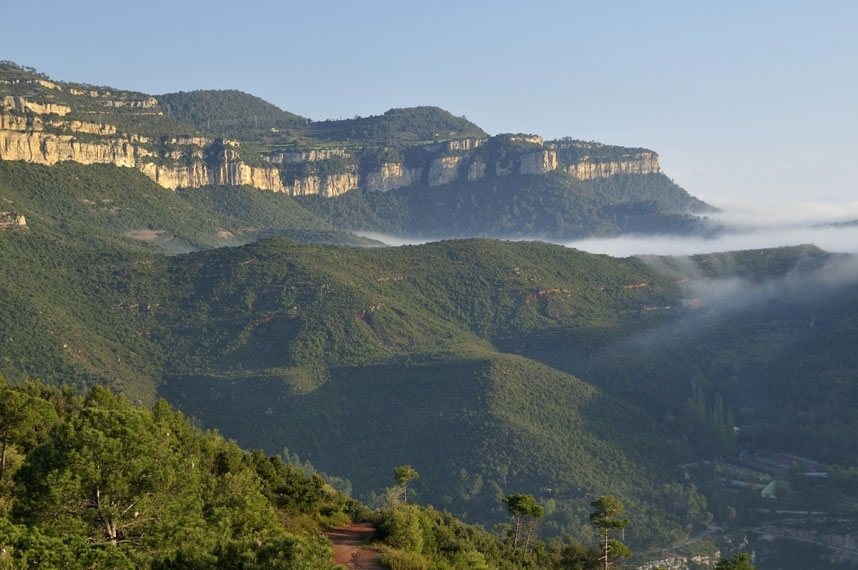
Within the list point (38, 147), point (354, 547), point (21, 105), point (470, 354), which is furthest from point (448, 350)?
point (354, 547)

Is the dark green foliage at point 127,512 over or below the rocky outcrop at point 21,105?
below

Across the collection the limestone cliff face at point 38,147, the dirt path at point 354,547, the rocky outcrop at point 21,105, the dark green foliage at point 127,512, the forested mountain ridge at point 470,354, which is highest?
the rocky outcrop at point 21,105

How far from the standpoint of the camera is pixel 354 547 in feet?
148

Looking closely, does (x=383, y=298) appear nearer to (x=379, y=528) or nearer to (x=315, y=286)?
(x=315, y=286)

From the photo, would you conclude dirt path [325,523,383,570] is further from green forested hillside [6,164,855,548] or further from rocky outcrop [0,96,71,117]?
rocky outcrop [0,96,71,117]

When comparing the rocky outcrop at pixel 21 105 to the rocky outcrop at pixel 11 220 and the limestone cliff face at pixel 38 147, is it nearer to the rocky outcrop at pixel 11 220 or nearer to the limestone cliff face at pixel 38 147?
the limestone cliff face at pixel 38 147

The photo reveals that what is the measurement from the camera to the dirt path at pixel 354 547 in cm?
4278

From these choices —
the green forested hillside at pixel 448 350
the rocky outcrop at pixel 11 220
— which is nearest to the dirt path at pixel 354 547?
the green forested hillside at pixel 448 350

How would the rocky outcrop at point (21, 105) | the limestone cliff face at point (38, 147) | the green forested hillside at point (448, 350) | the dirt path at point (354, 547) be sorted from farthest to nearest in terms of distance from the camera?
the rocky outcrop at point (21, 105) < the limestone cliff face at point (38, 147) < the green forested hillside at point (448, 350) < the dirt path at point (354, 547)

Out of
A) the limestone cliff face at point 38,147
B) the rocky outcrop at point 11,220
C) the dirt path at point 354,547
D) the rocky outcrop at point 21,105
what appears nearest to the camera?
the dirt path at point 354,547

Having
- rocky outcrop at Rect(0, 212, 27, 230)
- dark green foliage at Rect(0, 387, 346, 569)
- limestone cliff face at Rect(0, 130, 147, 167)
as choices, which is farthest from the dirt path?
limestone cliff face at Rect(0, 130, 147, 167)

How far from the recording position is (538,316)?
A: 541ft

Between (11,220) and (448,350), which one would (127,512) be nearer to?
(448,350)

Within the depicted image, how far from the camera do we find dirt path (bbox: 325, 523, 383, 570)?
A: 42.8m
